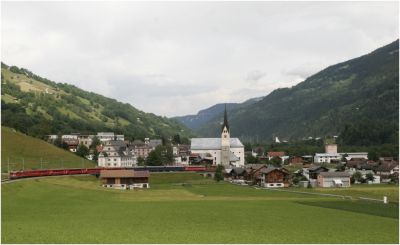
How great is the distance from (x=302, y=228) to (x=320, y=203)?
26.7 meters

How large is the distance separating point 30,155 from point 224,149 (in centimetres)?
6792

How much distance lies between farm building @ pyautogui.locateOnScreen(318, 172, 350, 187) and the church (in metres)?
65.8

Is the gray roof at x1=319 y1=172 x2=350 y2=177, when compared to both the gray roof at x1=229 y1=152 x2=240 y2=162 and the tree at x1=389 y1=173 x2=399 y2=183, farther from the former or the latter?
the gray roof at x1=229 y1=152 x2=240 y2=162

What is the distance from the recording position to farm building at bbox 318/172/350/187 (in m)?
111

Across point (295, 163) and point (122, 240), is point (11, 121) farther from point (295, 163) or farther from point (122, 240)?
point (122, 240)

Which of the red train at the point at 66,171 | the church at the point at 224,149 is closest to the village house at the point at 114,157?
the red train at the point at 66,171

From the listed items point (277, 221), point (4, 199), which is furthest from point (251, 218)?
point (4, 199)

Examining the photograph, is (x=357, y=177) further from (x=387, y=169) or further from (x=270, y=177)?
(x=270, y=177)

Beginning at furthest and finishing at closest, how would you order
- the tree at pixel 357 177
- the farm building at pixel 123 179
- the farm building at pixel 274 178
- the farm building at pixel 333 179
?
the tree at pixel 357 177 < the farm building at pixel 274 178 < the farm building at pixel 333 179 < the farm building at pixel 123 179

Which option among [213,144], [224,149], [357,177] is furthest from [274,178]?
[213,144]

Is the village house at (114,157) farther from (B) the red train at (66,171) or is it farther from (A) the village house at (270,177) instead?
(A) the village house at (270,177)

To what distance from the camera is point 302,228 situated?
3947 centimetres

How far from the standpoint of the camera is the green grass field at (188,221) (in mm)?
32531

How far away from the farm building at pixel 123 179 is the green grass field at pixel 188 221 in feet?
112
